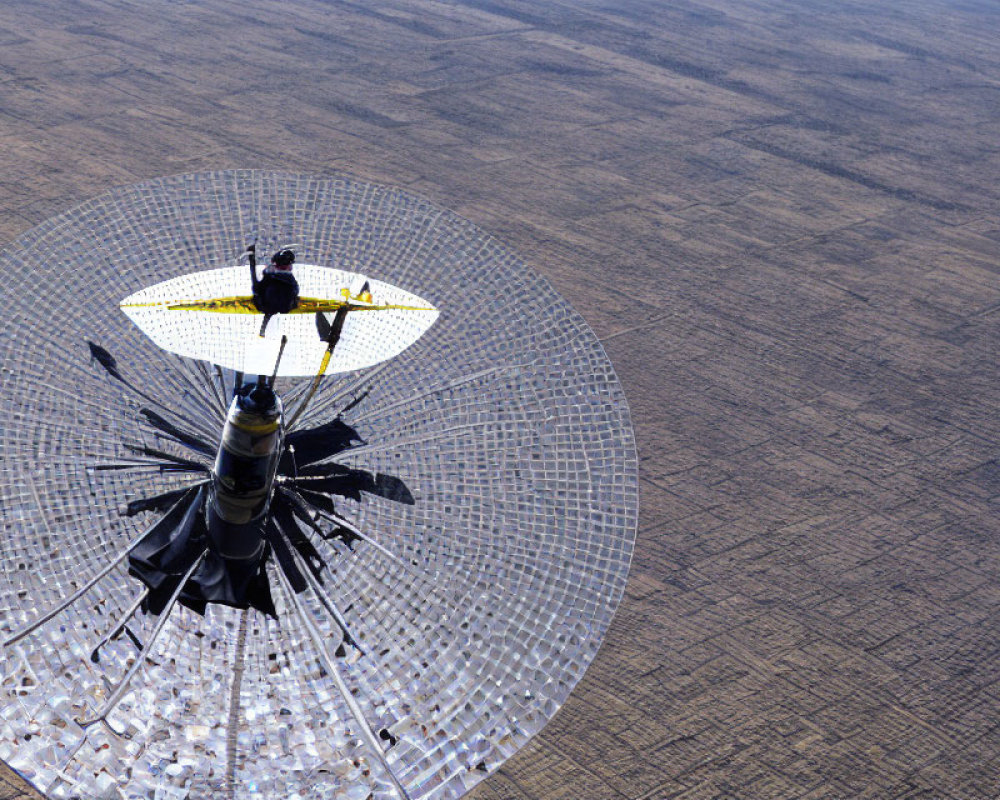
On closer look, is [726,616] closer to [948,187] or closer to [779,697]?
[779,697]

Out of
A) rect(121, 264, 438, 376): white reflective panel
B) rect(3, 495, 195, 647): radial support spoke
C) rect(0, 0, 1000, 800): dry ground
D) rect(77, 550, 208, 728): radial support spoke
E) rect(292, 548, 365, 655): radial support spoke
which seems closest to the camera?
rect(121, 264, 438, 376): white reflective panel

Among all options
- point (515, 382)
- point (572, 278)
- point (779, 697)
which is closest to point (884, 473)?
point (779, 697)

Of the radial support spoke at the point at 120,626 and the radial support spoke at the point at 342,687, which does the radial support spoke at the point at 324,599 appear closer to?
the radial support spoke at the point at 342,687

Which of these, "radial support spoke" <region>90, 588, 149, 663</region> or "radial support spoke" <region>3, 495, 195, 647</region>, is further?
"radial support spoke" <region>90, 588, 149, 663</region>

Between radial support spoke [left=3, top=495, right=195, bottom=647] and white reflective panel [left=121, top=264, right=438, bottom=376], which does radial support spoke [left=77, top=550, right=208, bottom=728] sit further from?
white reflective panel [left=121, top=264, right=438, bottom=376]

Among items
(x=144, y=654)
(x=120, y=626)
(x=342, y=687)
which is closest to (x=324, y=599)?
(x=342, y=687)

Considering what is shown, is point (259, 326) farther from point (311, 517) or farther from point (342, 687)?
point (342, 687)

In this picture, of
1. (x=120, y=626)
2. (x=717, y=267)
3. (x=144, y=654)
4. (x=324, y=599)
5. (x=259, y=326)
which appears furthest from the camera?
(x=717, y=267)


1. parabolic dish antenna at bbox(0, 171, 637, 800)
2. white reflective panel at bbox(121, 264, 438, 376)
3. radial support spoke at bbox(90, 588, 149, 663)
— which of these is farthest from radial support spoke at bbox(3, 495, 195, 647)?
white reflective panel at bbox(121, 264, 438, 376)
